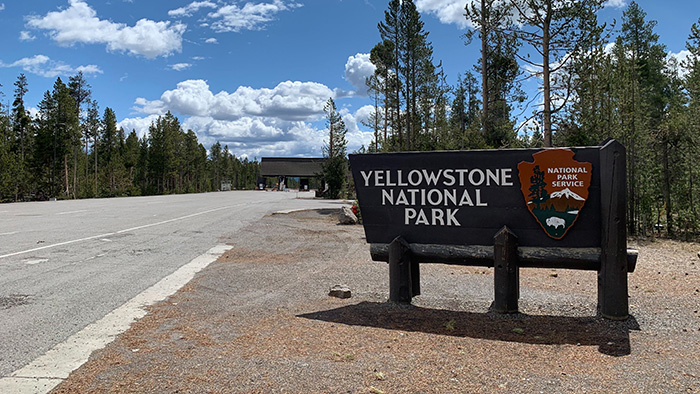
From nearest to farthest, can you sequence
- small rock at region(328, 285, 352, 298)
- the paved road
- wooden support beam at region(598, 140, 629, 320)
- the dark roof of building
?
1. the paved road
2. wooden support beam at region(598, 140, 629, 320)
3. small rock at region(328, 285, 352, 298)
4. the dark roof of building

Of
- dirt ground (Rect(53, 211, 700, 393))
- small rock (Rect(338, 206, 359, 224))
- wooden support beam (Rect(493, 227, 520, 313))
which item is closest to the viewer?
dirt ground (Rect(53, 211, 700, 393))

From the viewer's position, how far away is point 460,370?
3.72m

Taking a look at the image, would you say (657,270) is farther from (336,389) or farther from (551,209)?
(336,389)

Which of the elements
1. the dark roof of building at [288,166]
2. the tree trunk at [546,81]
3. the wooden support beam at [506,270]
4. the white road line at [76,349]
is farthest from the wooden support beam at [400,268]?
the dark roof of building at [288,166]

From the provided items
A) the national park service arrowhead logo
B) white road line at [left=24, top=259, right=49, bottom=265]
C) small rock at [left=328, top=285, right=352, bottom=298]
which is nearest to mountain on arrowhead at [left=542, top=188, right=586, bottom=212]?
the national park service arrowhead logo

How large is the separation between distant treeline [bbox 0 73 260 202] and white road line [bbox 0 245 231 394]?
41898 millimetres

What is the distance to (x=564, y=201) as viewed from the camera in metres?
5.20

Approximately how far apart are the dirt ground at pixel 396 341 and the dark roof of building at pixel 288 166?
87314 millimetres

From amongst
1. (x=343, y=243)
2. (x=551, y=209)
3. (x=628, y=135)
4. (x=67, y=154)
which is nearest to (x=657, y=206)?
(x=628, y=135)

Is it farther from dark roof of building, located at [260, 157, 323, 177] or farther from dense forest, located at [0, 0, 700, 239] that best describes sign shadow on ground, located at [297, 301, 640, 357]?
dark roof of building, located at [260, 157, 323, 177]

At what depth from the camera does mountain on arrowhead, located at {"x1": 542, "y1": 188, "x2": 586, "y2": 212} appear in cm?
515

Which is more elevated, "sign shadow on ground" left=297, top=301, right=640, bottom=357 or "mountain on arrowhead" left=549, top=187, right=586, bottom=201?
"mountain on arrowhead" left=549, top=187, right=586, bottom=201

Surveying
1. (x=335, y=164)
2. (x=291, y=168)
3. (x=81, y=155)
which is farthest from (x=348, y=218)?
(x=291, y=168)

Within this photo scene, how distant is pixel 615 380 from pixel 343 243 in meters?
9.13
